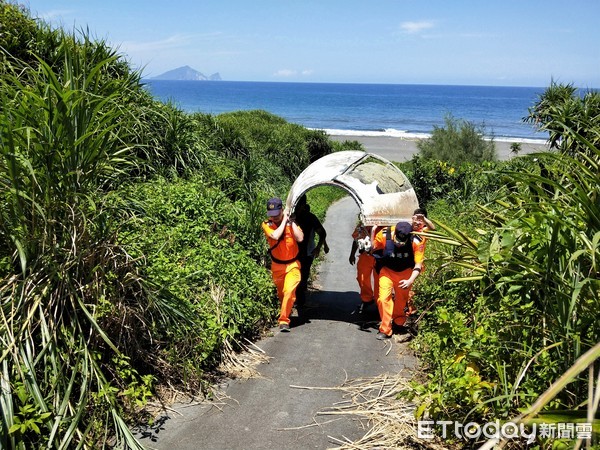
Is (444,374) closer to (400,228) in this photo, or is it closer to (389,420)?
(389,420)

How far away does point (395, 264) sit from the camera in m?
7.71

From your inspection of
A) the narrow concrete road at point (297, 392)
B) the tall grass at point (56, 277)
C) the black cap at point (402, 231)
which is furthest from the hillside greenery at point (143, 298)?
the black cap at point (402, 231)

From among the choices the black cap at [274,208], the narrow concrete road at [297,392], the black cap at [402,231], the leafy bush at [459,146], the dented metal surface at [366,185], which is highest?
the leafy bush at [459,146]

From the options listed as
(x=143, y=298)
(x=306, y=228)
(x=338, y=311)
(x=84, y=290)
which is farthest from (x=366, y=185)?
(x=84, y=290)

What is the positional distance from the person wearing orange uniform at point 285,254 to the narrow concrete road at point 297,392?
0.42 m

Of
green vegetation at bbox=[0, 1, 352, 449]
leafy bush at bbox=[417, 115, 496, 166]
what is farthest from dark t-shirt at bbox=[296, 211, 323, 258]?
leafy bush at bbox=[417, 115, 496, 166]

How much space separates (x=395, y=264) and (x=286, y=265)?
159 centimetres

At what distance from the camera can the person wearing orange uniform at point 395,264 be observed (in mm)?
7656

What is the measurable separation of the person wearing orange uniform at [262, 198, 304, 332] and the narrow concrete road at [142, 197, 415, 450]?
0.42 metres

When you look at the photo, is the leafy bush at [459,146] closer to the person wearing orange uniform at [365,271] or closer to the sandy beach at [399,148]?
the sandy beach at [399,148]

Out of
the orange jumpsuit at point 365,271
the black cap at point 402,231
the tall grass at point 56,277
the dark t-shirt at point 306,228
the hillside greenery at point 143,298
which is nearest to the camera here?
the hillside greenery at point 143,298

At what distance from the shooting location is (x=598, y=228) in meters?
3.74

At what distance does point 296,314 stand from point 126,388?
12.9 ft

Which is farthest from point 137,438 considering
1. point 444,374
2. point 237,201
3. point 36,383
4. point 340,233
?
point 340,233
